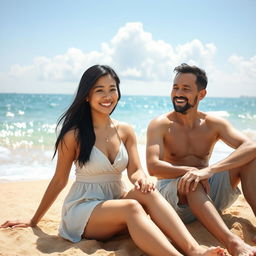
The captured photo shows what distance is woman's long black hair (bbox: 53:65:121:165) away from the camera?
377 cm

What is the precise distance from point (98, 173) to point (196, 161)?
137cm

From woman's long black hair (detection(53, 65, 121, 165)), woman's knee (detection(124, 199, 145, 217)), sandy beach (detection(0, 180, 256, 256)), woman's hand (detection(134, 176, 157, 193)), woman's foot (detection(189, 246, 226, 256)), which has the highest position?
woman's long black hair (detection(53, 65, 121, 165))

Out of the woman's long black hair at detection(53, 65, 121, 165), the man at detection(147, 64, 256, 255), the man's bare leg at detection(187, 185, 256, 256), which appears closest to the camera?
the man's bare leg at detection(187, 185, 256, 256)

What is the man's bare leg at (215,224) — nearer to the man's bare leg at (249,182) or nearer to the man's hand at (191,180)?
the man's hand at (191,180)

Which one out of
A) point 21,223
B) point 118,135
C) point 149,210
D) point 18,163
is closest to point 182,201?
point 149,210

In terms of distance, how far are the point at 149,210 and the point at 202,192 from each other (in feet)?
1.98

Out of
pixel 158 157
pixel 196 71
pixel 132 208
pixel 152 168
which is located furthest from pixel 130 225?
pixel 196 71

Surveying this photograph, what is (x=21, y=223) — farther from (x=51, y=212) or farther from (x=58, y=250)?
(x=51, y=212)

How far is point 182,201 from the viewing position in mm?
4043

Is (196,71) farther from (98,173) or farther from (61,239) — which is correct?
(61,239)

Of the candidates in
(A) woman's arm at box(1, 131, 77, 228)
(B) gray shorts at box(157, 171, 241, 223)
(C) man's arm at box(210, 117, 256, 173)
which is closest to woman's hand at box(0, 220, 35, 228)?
(A) woman's arm at box(1, 131, 77, 228)

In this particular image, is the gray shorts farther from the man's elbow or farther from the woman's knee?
the woman's knee

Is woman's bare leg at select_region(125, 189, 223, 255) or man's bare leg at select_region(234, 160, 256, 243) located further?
man's bare leg at select_region(234, 160, 256, 243)

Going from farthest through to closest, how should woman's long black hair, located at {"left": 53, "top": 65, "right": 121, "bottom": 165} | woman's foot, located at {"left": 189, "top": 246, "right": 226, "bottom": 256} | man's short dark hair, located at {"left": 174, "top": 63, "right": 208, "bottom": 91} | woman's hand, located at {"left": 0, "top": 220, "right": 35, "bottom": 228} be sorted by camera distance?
man's short dark hair, located at {"left": 174, "top": 63, "right": 208, "bottom": 91} → woman's hand, located at {"left": 0, "top": 220, "right": 35, "bottom": 228} → woman's long black hair, located at {"left": 53, "top": 65, "right": 121, "bottom": 165} → woman's foot, located at {"left": 189, "top": 246, "right": 226, "bottom": 256}
